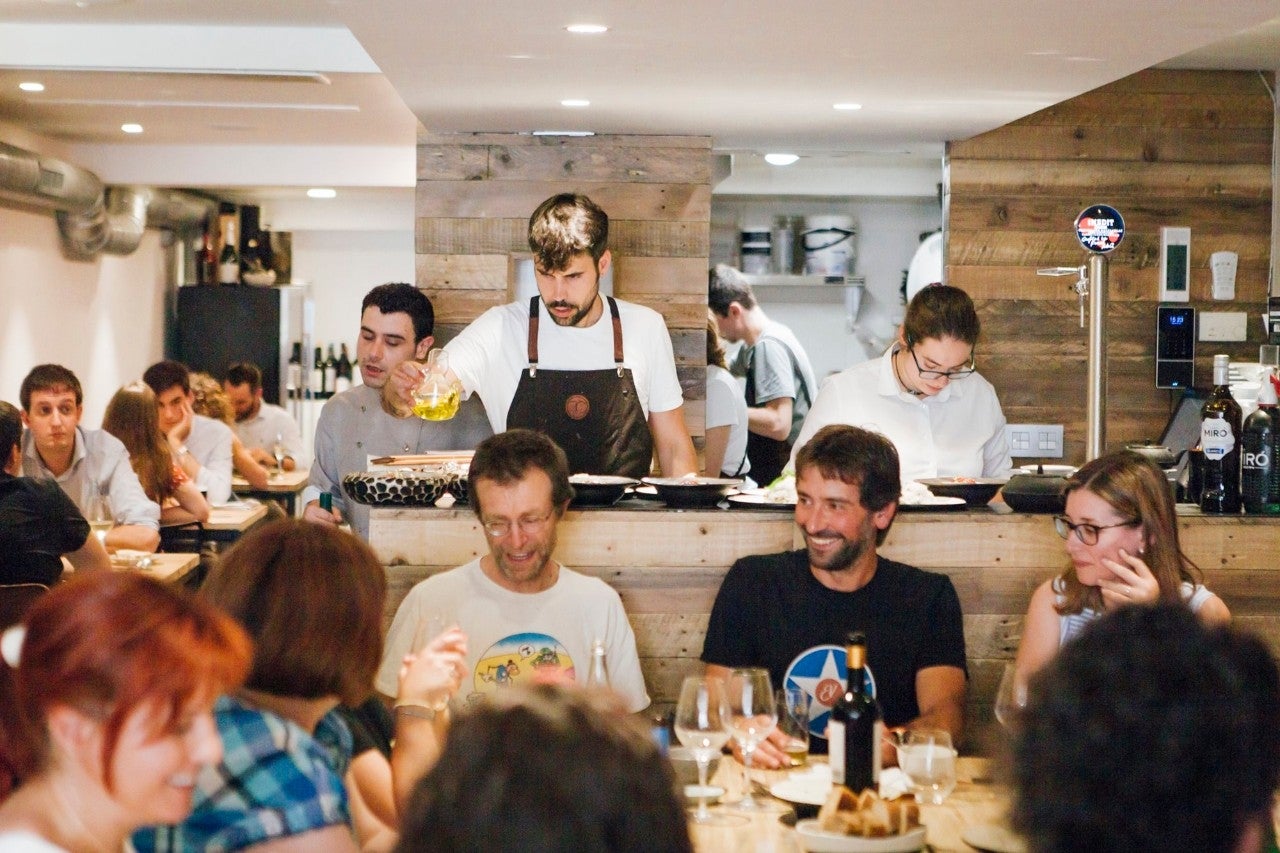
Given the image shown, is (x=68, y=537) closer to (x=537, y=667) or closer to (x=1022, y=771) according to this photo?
(x=537, y=667)

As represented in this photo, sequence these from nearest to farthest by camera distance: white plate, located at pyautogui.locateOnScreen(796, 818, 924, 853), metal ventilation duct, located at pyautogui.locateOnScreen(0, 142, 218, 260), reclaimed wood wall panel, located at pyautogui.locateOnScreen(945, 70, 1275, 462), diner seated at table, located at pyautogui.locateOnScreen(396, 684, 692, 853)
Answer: diner seated at table, located at pyautogui.locateOnScreen(396, 684, 692, 853)
white plate, located at pyautogui.locateOnScreen(796, 818, 924, 853)
reclaimed wood wall panel, located at pyautogui.locateOnScreen(945, 70, 1275, 462)
metal ventilation duct, located at pyautogui.locateOnScreen(0, 142, 218, 260)

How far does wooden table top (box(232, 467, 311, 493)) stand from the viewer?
8.24 m

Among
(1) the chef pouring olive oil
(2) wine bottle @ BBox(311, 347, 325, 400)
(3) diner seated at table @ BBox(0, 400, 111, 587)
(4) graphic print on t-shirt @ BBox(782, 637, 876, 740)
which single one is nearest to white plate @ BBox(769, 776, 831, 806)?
(4) graphic print on t-shirt @ BBox(782, 637, 876, 740)

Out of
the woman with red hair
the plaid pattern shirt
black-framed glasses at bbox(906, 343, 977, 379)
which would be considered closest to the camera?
the woman with red hair

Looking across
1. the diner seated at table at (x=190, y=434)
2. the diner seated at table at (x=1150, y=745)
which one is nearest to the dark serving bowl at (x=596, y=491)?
the diner seated at table at (x=1150, y=745)

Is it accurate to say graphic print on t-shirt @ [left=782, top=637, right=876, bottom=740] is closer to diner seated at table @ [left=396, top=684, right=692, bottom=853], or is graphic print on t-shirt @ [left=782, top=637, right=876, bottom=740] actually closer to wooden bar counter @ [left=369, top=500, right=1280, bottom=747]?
wooden bar counter @ [left=369, top=500, right=1280, bottom=747]

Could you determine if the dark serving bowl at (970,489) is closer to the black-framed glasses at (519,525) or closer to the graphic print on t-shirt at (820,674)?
the graphic print on t-shirt at (820,674)

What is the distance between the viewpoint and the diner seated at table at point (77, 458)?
5316 millimetres

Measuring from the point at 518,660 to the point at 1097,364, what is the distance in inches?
78.0

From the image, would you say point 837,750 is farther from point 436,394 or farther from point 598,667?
point 436,394

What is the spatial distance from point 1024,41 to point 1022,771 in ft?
9.53

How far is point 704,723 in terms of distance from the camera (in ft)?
7.89

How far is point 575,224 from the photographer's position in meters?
4.32

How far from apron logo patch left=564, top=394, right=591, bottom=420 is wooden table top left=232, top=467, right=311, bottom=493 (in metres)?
4.07
